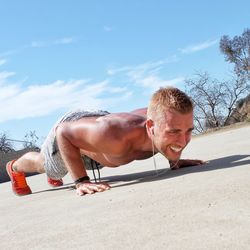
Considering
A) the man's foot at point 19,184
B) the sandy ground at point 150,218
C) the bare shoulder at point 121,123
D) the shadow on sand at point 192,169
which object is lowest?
the sandy ground at point 150,218

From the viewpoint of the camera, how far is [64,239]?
1.93m

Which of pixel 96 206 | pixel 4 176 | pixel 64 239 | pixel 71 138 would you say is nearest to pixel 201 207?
pixel 64 239

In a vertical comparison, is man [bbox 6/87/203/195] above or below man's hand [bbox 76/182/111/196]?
above

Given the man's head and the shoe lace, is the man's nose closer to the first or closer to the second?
the man's head

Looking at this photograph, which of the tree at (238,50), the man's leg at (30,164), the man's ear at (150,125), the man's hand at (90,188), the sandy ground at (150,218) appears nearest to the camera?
the sandy ground at (150,218)

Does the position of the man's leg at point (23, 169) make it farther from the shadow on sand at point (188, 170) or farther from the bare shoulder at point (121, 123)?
the bare shoulder at point (121, 123)

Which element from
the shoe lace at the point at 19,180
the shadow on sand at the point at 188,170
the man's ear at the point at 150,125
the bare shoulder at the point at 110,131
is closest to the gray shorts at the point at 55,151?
the bare shoulder at the point at 110,131

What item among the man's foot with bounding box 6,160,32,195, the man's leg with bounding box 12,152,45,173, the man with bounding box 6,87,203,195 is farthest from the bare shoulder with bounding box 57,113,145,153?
the man's foot with bounding box 6,160,32,195

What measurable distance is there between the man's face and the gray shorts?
756 millimetres

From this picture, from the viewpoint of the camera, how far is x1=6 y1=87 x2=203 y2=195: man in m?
3.01

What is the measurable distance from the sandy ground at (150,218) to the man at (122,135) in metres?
0.29

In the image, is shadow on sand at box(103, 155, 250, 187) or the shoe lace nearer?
shadow on sand at box(103, 155, 250, 187)

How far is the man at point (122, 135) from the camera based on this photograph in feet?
9.87

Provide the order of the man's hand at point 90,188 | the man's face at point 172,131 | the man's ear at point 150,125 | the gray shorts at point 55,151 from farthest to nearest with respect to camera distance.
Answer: the gray shorts at point 55,151 → the man's hand at point 90,188 → the man's ear at point 150,125 → the man's face at point 172,131
